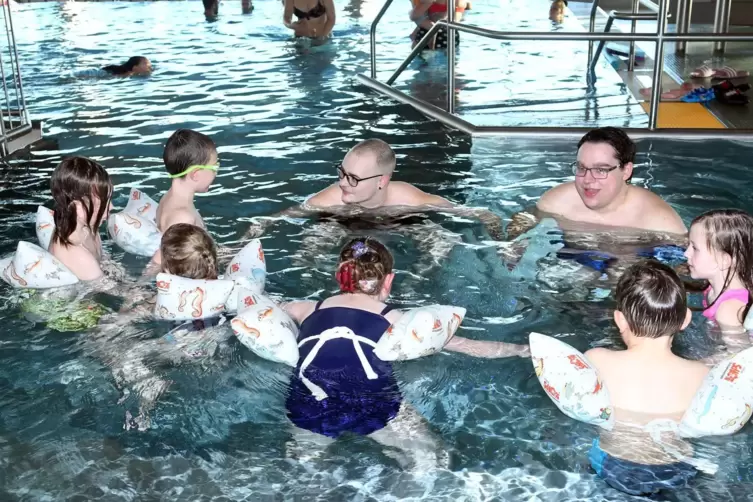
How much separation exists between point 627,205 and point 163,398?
2901mm

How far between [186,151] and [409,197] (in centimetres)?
161

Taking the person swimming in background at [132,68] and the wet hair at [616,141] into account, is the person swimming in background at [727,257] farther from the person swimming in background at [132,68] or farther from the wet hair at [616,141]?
the person swimming in background at [132,68]

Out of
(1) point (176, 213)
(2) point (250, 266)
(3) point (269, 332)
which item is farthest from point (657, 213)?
(1) point (176, 213)

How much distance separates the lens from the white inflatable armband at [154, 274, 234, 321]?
3.91 m

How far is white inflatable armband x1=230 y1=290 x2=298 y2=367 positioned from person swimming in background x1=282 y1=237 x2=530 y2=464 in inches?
2.1

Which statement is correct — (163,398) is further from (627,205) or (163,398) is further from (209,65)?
→ (209,65)

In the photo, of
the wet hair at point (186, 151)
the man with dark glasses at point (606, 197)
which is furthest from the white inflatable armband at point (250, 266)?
the man with dark glasses at point (606, 197)

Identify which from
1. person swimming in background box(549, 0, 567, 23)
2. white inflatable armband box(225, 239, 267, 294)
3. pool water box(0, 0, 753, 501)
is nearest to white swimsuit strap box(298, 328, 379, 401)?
pool water box(0, 0, 753, 501)

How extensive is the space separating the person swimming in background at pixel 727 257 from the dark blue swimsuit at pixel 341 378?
1.40 metres

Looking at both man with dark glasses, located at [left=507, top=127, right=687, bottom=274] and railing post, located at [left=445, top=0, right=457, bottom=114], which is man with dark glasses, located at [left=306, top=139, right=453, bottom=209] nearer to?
man with dark glasses, located at [left=507, top=127, right=687, bottom=274]

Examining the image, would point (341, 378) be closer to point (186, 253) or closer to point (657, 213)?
point (186, 253)

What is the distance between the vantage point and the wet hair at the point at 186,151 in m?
4.70

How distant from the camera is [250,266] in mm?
4340

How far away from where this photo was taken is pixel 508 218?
570 centimetres
